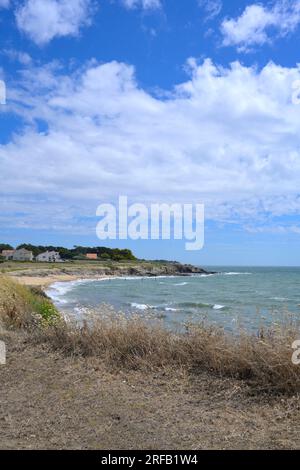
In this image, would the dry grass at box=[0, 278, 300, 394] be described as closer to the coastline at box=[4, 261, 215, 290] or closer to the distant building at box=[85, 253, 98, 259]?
the coastline at box=[4, 261, 215, 290]

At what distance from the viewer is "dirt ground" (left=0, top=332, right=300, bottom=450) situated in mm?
4270

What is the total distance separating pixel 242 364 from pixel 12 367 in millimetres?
3281

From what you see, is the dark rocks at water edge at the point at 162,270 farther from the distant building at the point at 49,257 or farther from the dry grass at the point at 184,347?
the dry grass at the point at 184,347

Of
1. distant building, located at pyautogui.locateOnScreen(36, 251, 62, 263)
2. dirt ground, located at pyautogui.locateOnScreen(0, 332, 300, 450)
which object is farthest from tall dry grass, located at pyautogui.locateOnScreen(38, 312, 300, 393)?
distant building, located at pyautogui.locateOnScreen(36, 251, 62, 263)

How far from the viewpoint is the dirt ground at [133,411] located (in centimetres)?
427

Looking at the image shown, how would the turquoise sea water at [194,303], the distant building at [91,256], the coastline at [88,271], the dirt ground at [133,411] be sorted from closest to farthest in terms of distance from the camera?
the dirt ground at [133,411] → the turquoise sea water at [194,303] → the coastline at [88,271] → the distant building at [91,256]

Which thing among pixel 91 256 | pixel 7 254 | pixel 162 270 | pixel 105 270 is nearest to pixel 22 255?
pixel 7 254

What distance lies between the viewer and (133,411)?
16.5 ft

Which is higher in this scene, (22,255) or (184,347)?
(22,255)

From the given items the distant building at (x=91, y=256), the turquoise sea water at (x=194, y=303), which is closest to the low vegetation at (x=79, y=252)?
the distant building at (x=91, y=256)

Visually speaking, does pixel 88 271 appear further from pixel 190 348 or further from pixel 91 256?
pixel 190 348
